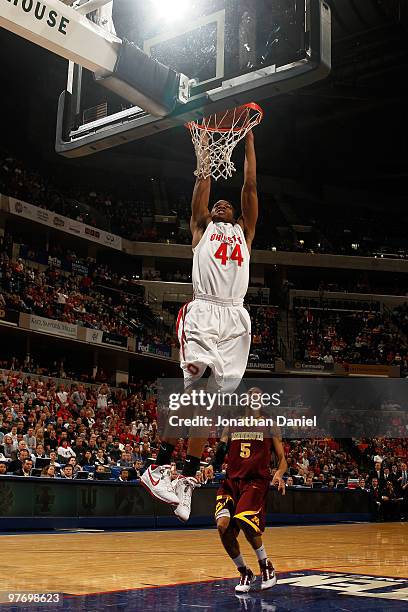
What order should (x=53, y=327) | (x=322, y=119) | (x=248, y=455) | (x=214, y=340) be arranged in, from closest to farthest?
(x=214, y=340) → (x=248, y=455) → (x=53, y=327) → (x=322, y=119)

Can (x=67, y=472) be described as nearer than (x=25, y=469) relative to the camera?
No

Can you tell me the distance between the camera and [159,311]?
95.8 feet

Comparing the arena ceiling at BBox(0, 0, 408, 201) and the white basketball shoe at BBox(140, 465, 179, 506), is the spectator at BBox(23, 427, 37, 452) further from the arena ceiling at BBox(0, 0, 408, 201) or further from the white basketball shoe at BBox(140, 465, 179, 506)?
the arena ceiling at BBox(0, 0, 408, 201)

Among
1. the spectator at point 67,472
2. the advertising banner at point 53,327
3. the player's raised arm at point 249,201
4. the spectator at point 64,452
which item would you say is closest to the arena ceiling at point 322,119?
the advertising banner at point 53,327

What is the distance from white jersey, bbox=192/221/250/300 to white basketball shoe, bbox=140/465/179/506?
1.21m

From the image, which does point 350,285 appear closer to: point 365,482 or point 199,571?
point 365,482

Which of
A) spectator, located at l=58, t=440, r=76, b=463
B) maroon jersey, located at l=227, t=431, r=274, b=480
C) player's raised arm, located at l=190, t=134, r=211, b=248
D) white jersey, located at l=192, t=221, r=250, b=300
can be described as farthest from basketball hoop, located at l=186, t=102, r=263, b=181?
spectator, located at l=58, t=440, r=76, b=463

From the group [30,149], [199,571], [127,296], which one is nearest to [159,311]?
[127,296]

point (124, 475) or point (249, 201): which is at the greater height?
point (249, 201)

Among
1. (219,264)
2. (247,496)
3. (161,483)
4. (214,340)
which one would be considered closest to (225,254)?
(219,264)

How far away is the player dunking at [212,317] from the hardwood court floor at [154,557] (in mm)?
1995

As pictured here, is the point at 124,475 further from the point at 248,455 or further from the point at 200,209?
the point at 200,209

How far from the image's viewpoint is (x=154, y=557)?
8961 millimetres

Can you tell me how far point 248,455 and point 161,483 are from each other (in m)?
2.29
